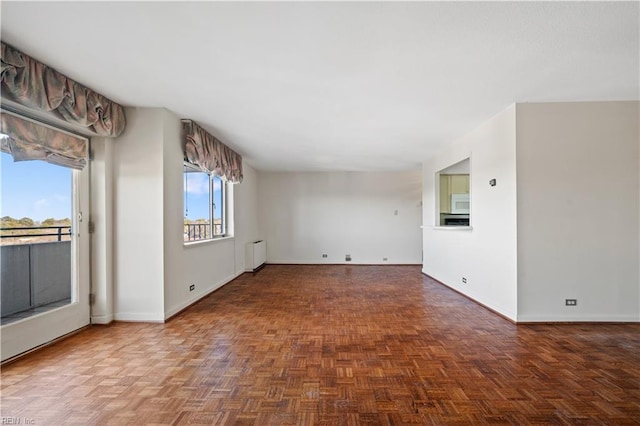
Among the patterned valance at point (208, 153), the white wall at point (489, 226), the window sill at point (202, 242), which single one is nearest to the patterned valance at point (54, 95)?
the patterned valance at point (208, 153)

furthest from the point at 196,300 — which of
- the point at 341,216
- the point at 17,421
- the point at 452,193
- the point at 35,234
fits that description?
the point at 452,193

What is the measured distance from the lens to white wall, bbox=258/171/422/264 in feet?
27.0

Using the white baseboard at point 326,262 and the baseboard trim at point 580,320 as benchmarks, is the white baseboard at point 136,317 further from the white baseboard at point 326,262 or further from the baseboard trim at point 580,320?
the white baseboard at point 326,262

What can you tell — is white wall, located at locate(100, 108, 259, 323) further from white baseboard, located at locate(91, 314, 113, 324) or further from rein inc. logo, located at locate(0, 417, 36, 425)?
rein inc. logo, located at locate(0, 417, 36, 425)

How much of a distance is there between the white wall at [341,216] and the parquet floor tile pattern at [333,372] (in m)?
4.34

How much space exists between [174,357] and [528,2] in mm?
3651

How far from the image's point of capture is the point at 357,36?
6.91 ft

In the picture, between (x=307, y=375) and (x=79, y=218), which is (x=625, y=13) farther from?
(x=79, y=218)

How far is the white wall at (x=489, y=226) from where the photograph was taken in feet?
11.7

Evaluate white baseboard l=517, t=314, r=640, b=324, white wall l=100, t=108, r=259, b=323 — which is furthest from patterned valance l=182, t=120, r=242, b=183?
white baseboard l=517, t=314, r=640, b=324

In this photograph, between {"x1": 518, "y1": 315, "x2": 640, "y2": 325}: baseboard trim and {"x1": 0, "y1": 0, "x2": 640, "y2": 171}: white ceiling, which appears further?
{"x1": 518, "y1": 315, "x2": 640, "y2": 325}: baseboard trim

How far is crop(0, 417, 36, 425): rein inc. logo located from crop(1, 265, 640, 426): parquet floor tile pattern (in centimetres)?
3

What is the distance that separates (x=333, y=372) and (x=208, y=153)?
3492 mm

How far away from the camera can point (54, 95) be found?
8.38 ft
